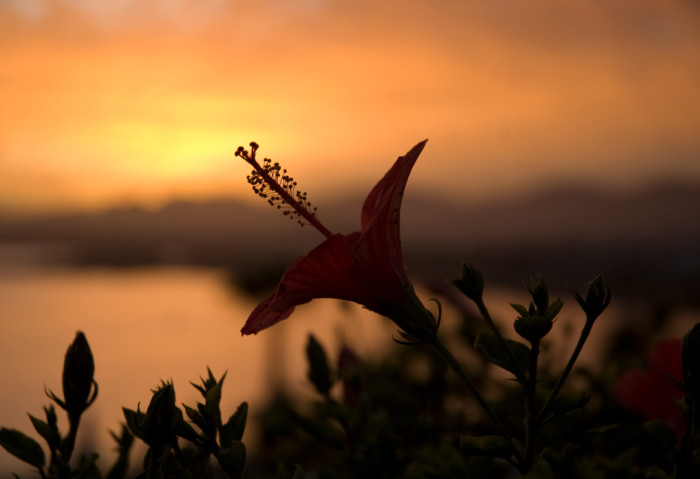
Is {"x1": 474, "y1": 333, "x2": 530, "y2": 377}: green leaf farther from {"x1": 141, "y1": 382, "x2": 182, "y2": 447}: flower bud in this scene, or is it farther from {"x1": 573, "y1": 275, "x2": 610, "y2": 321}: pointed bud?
{"x1": 141, "y1": 382, "x2": 182, "y2": 447}: flower bud

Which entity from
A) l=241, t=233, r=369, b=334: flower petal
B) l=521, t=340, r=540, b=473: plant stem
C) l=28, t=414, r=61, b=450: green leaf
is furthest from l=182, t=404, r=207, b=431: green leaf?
l=521, t=340, r=540, b=473: plant stem

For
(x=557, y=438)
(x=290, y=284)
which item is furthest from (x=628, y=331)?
(x=290, y=284)

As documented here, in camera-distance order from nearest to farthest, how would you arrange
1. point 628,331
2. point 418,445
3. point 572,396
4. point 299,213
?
1. point 572,396
2. point 299,213
3. point 418,445
4. point 628,331

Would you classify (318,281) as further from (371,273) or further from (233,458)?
(233,458)

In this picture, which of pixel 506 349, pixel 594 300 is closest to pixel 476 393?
pixel 506 349

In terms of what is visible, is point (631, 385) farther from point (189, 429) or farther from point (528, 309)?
point (189, 429)

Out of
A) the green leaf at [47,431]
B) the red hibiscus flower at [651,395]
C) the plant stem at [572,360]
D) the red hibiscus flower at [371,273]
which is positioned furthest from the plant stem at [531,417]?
the green leaf at [47,431]

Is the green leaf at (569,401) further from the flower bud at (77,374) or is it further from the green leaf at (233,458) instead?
the flower bud at (77,374)
